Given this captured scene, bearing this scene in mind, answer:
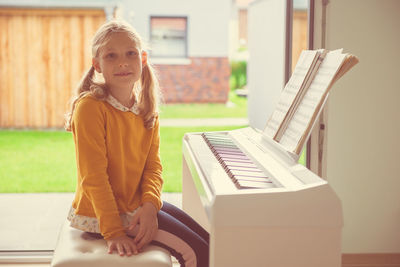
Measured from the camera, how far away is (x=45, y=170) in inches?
206

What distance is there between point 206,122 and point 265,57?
Answer: 1.35 meters

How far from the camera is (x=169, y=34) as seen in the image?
10.6m

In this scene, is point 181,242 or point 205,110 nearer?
point 181,242

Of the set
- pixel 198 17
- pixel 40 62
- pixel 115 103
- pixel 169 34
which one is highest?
pixel 198 17

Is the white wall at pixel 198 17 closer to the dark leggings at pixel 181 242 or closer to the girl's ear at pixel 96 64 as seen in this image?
the girl's ear at pixel 96 64

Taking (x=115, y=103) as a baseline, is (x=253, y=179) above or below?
below

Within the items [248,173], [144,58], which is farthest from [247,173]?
[144,58]

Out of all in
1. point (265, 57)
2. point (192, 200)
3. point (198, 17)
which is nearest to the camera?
point (192, 200)

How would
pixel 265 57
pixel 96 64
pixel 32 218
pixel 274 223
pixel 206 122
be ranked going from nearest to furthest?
pixel 274 223 → pixel 96 64 → pixel 32 218 → pixel 265 57 → pixel 206 122

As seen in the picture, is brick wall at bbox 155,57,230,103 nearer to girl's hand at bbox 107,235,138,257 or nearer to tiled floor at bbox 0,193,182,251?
tiled floor at bbox 0,193,182,251

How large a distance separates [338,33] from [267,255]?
1383 mm

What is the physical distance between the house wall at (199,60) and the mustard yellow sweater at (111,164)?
885cm

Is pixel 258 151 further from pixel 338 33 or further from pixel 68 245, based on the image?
pixel 338 33

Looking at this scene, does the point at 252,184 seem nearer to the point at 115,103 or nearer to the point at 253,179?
the point at 253,179
